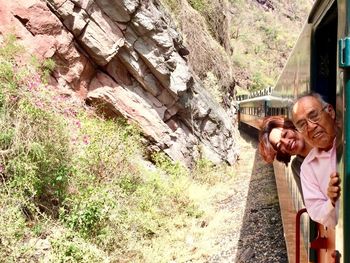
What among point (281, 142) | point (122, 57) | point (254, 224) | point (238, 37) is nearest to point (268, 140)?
point (281, 142)

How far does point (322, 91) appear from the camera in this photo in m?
3.43

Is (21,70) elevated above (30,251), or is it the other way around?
(21,70)

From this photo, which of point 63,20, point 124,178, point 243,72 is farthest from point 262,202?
point 243,72

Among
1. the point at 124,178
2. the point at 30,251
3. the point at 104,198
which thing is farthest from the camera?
the point at 124,178

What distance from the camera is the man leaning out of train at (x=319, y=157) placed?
7.60 ft

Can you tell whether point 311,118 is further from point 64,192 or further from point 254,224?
point 254,224

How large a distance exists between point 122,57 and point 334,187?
1038 cm

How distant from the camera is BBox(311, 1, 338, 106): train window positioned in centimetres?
338

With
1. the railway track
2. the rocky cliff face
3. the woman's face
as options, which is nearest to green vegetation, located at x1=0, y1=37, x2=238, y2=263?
the railway track

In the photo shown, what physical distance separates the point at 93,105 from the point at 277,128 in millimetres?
8979

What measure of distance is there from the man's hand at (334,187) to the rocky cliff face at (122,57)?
29.6 feet

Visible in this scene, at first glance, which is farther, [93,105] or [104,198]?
[93,105]

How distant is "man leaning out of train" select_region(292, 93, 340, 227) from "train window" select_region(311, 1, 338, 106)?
41.1 inches

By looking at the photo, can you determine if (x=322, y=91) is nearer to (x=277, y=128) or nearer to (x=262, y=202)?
(x=277, y=128)
